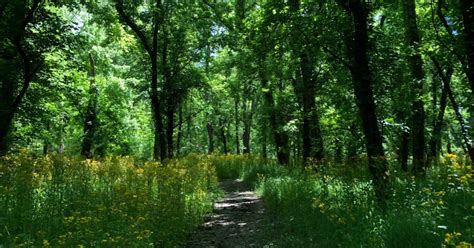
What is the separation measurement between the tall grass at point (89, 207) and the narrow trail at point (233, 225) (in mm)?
341

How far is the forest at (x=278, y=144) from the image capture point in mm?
5555

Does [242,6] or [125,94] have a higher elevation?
[242,6]

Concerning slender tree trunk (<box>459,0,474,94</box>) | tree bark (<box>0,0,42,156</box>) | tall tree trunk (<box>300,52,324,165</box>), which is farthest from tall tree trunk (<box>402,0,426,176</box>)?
tree bark (<box>0,0,42,156</box>)

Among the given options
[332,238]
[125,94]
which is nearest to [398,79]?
[332,238]

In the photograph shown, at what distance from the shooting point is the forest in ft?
18.2

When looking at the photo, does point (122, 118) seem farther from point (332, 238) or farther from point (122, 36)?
point (332, 238)

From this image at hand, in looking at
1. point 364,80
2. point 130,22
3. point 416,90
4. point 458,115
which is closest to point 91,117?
point 130,22

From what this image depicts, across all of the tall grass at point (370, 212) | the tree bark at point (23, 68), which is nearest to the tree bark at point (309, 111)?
the tall grass at point (370, 212)

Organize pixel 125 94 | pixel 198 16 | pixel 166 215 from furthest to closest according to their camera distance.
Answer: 1. pixel 125 94
2. pixel 198 16
3. pixel 166 215

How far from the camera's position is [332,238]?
6.21 metres

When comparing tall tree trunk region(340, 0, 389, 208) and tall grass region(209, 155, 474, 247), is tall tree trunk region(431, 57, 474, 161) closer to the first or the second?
tall grass region(209, 155, 474, 247)

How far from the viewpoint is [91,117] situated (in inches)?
1061

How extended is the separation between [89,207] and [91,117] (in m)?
21.4

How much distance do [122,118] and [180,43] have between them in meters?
11.9
